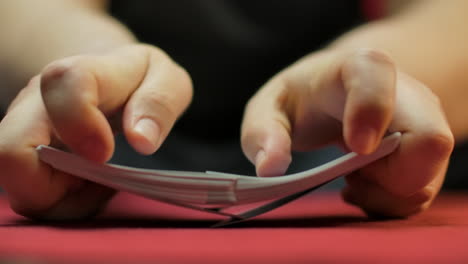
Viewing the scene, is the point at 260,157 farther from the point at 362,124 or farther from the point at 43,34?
the point at 43,34

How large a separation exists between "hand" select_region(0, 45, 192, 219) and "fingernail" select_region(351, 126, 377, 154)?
0.12 m

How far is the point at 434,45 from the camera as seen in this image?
0.65m

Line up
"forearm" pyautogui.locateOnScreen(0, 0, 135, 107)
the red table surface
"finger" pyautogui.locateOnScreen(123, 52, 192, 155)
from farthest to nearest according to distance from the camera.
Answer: "forearm" pyautogui.locateOnScreen(0, 0, 135, 107) → "finger" pyautogui.locateOnScreen(123, 52, 192, 155) → the red table surface

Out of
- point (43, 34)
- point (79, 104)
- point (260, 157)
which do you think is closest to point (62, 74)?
point (79, 104)

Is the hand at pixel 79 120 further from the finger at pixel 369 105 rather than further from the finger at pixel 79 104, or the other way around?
the finger at pixel 369 105

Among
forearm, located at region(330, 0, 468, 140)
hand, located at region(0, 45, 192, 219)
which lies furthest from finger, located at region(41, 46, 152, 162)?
forearm, located at region(330, 0, 468, 140)

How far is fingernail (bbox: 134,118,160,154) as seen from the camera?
14.2 inches

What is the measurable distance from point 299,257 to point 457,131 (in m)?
0.48

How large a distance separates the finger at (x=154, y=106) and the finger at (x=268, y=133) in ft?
0.17

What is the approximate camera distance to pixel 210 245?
0.97 feet

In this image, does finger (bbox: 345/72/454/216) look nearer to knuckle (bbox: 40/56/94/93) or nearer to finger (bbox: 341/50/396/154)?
finger (bbox: 341/50/396/154)

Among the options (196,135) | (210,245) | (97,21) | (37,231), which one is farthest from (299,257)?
(196,135)

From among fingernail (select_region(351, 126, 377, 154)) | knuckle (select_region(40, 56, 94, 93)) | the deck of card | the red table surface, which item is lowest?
the red table surface

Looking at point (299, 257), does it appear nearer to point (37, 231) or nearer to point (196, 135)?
point (37, 231)
